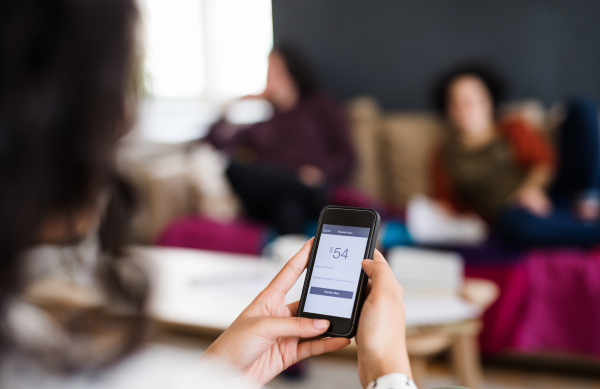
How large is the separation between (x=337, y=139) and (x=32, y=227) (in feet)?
7.34

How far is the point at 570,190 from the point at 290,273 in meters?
1.89

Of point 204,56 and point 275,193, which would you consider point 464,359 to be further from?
point 204,56

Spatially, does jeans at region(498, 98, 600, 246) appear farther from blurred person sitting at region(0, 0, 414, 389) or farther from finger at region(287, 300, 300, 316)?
blurred person sitting at region(0, 0, 414, 389)

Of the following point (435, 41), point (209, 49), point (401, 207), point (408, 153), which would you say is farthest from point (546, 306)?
point (209, 49)

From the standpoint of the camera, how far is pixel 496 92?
7.77 feet

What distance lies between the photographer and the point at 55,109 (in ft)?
1.04

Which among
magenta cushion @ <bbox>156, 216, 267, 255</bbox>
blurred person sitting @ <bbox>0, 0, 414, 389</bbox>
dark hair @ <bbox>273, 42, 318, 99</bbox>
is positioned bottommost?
magenta cushion @ <bbox>156, 216, 267, 255</bbox>

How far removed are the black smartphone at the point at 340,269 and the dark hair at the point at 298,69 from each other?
2029mm

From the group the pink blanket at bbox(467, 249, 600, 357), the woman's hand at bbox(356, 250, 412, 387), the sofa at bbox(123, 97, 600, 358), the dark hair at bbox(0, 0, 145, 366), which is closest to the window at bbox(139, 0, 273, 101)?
the sofa at bbox(123, 97, 600, 358)

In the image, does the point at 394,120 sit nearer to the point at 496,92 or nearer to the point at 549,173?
the point at 496,92

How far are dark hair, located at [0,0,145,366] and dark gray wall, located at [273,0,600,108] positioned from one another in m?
2.56

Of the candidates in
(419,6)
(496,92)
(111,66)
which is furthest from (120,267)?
(419,6)

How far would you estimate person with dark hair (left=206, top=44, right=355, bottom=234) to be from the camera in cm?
220

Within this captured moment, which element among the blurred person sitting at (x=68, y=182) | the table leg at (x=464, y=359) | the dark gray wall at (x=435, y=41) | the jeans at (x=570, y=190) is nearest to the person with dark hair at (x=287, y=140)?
the dark gray wall at (x=435, y=41)
